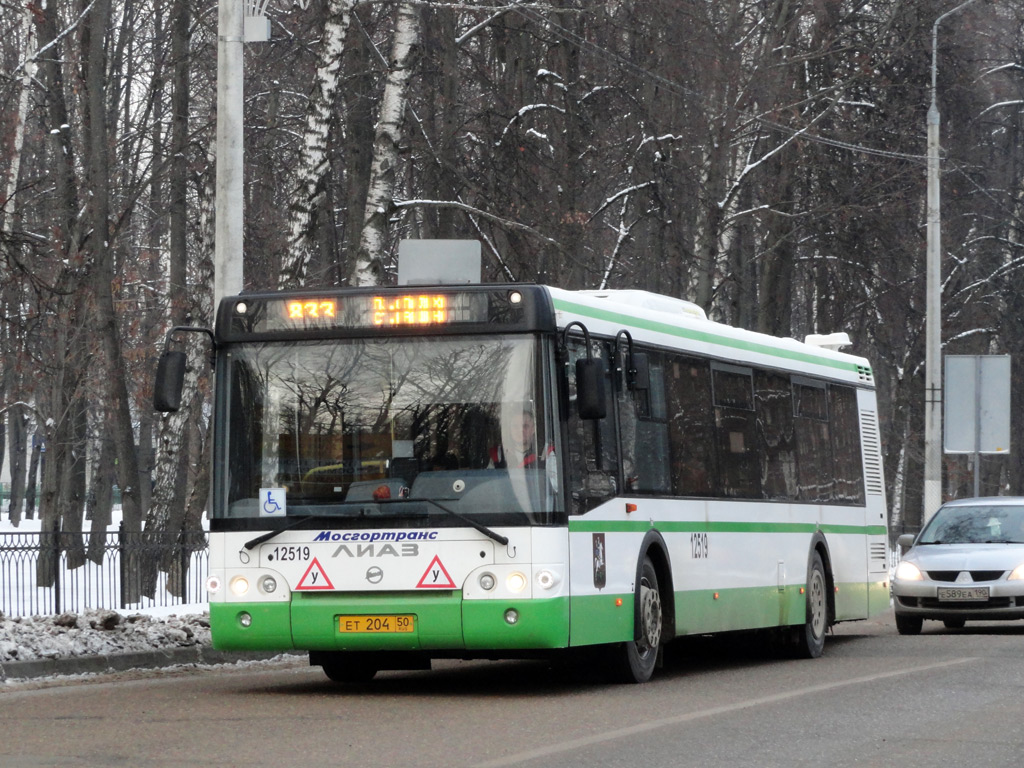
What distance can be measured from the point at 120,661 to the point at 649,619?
4.14 metres

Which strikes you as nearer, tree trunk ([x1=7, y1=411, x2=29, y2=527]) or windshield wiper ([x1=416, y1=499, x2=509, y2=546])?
windshield wiper ([x1=416, y1=499, x2=509, y2=546])

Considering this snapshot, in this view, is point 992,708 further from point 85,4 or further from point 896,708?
point 85,4

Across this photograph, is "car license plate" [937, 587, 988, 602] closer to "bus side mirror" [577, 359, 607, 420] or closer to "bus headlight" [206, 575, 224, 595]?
"bus side mirror" [577, 359, 607, 420]

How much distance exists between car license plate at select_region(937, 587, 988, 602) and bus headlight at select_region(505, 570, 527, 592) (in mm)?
9649

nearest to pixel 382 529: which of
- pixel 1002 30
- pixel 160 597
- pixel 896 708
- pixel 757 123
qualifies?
pixel 896 708

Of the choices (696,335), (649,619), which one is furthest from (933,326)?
(649,619)

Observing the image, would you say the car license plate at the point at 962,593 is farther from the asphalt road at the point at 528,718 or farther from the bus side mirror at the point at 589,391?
the bus side mirror at the point at 589,391

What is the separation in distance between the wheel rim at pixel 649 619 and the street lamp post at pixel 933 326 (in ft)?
61.6

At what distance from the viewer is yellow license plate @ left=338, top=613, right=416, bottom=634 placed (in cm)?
1253

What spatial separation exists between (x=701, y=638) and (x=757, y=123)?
1753 centimetres

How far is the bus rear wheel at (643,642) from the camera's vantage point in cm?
1365

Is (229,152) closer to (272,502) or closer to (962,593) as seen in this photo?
(272,502)

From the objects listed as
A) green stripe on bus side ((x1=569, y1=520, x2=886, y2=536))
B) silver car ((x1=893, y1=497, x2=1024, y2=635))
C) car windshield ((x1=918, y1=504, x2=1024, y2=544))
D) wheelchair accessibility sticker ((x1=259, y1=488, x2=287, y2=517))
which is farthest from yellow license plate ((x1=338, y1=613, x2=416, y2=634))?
car windshield ((x1=918, y1=504, x2=1024, y2=544))

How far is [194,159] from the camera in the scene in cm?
3042
